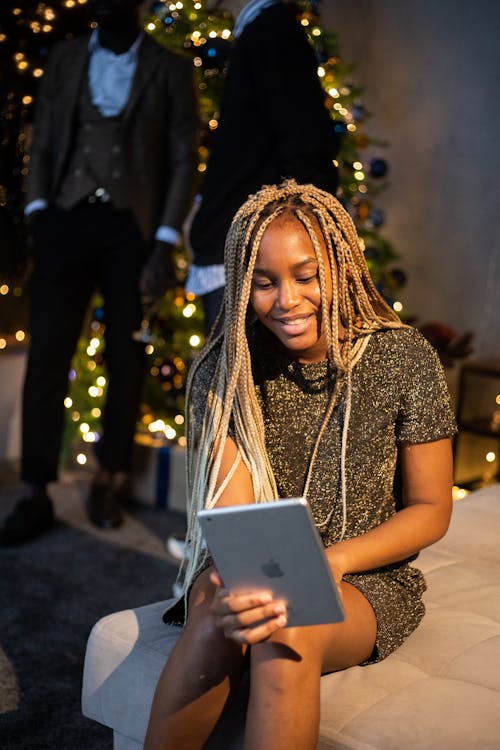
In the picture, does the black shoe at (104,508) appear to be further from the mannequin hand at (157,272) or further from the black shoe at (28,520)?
the mannequin hand at (157,272)

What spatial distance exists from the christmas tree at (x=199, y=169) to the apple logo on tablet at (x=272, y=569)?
2.07 m

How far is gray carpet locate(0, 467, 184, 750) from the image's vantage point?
204 centimetres

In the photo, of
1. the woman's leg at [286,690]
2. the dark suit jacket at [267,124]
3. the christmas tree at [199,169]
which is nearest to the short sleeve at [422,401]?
the woman's leg at [286,690]

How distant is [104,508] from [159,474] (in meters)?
0.33

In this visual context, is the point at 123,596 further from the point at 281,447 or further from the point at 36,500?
the point at 281,447

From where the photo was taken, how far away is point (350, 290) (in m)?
1.77

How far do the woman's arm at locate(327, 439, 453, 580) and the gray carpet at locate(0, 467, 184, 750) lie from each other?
0.75 meters

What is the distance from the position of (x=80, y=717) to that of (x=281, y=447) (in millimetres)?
782

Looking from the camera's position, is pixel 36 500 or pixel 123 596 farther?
pixel 36 500

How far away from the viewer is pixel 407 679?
5.03ft

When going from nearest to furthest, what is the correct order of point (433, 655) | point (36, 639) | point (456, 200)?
point (433, 655), point (36, 639), point (456, 200)

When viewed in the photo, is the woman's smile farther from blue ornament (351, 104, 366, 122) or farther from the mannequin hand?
blue ornament (351, 104, 366, 122)

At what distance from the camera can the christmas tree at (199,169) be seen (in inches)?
135

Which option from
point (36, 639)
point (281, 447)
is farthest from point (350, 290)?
point (36, 639)
